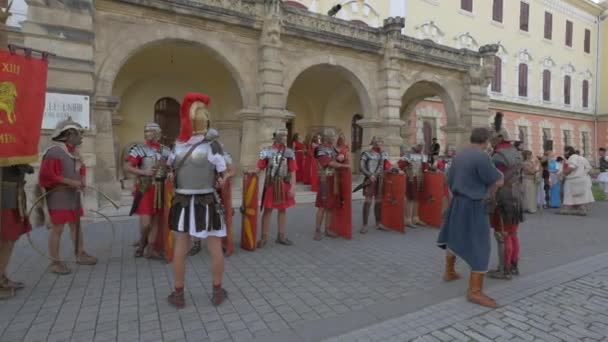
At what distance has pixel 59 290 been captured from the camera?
385 centimetres

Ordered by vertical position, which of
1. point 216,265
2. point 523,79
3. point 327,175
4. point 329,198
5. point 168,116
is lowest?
point 216,265

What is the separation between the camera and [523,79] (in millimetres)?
24047

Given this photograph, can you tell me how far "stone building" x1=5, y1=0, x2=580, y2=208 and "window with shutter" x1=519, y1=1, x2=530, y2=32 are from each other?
495 inches

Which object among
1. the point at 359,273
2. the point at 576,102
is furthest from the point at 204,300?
the point at 576,102

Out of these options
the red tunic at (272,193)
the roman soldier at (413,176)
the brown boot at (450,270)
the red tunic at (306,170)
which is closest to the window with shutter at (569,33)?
the red tunic at (306,170)

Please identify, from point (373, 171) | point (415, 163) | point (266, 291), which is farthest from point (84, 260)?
point (415, 163)

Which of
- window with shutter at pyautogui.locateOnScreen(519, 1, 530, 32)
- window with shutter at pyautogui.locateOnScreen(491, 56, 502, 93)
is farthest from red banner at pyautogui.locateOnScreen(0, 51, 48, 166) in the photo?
window with shutter at pyautogui.locateOnScreen(519, 1, 530, 32)

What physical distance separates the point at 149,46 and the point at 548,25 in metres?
27.3

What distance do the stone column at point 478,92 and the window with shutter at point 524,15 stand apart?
12.4m

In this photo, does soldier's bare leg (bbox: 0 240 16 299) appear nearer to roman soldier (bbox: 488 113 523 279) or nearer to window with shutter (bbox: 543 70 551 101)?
roman soldier (bbox: 488 113 523 279)

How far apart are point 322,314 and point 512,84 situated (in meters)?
24.7

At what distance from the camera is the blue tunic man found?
12.0ft

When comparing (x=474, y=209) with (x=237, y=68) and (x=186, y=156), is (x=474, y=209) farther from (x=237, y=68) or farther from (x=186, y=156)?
(x=237, y=68)

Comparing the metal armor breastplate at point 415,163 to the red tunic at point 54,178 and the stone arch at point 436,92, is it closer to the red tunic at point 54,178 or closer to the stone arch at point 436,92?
the stone arch at point 436,92
